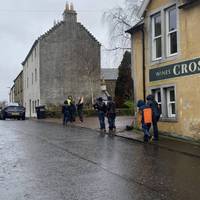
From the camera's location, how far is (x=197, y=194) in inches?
320

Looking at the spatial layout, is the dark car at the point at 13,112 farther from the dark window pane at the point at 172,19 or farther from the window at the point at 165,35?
the dark window pane at the point at 172,19

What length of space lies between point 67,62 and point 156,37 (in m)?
31.8

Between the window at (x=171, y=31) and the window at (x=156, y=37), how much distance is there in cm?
70

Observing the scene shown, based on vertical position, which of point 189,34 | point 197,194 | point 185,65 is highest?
point 189,34

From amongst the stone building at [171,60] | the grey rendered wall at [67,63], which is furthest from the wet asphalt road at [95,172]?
the grey rendered wall at [67,63]

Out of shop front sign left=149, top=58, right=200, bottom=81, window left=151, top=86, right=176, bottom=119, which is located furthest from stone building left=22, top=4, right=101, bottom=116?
window left=151, top=86, right=176, bottom=119

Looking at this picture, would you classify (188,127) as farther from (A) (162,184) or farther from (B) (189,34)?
(A) (162,184)

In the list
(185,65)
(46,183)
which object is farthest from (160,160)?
(185,65)

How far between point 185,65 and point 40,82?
34.2 m

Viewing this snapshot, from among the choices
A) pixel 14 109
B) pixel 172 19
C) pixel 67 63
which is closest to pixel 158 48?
pixel 172 19

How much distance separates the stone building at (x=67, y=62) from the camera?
1975 inches

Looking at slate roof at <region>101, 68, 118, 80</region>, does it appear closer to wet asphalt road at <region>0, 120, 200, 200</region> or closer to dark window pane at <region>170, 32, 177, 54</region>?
dark window pane at <region>170, 32, 177, 54</region>

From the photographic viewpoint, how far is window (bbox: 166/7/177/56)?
1836 centimetres

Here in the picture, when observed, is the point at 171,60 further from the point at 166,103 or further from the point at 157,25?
the point at 157,25
